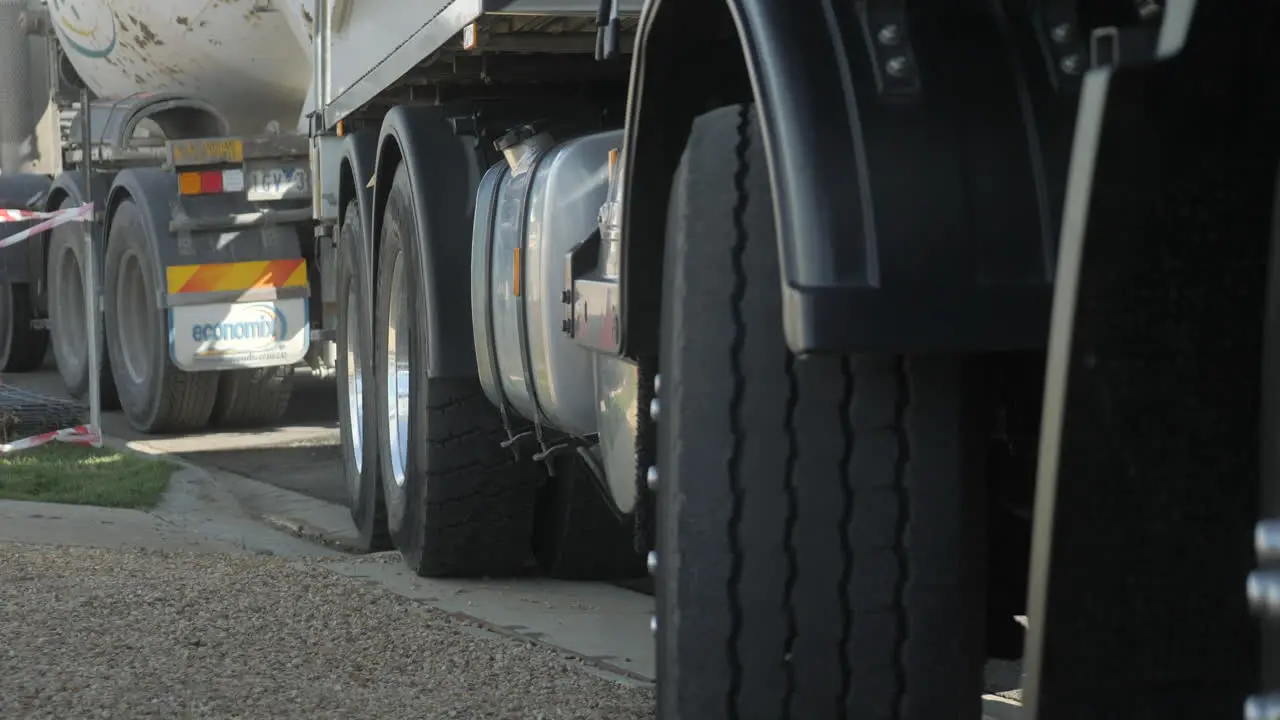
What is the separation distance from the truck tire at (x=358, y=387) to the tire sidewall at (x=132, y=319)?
2.51 meters

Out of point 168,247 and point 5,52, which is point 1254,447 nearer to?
point 168,247

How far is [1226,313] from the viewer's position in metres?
1.51

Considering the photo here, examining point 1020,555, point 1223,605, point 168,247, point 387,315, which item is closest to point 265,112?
point 168,247

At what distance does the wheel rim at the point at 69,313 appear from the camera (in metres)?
11.3

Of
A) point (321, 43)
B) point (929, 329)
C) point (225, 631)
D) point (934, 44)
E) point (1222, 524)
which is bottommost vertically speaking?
point (225, 631)

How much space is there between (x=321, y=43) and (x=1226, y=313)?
5219mm

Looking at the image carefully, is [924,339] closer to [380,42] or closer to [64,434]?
[380,42]

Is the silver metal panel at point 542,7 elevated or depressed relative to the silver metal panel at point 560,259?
elevated

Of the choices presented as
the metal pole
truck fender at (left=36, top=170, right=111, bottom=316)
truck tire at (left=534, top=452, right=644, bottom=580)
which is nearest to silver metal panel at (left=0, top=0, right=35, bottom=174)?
truck fender at (left=36, top=170, right=111, bottom=316)

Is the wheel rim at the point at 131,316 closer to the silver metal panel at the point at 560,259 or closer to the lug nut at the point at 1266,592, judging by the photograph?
the silver metal panel at the point at 560,259

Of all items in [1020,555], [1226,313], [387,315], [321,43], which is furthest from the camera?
[321,43]

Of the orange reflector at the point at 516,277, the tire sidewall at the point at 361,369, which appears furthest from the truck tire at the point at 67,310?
the orange reflector at the point at 516,277

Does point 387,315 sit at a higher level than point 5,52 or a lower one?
lower

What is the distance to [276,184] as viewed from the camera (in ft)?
29.0
